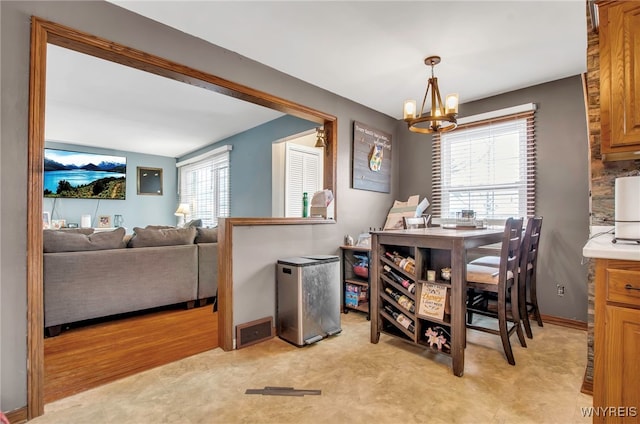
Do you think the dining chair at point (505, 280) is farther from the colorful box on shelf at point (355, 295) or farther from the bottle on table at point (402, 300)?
the colorful box on shelf at point (355, 295)

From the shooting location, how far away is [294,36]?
2352 mm

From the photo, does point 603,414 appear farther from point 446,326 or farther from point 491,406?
point 446,326

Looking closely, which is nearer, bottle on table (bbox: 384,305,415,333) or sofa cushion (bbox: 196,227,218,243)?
bottle on table (bbox: 384,305,415,333)

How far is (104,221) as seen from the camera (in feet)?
21.7

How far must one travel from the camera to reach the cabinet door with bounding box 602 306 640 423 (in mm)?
1224

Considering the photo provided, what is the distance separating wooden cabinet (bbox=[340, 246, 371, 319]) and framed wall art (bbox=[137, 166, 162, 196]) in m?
5.72

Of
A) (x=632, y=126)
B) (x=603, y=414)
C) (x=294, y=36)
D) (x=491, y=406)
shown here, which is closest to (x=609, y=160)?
(x=632, y=126)

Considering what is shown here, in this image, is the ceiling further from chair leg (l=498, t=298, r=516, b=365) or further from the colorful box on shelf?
the colorful box on shelf

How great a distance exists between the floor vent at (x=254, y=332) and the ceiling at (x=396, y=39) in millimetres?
2274

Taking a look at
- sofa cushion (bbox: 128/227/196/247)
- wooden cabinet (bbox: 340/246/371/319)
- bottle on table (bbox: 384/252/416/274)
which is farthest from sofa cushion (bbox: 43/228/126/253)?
bottle on table (bbox: 384/252/416/274)

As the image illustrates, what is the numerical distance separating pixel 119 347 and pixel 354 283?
7.29 ft

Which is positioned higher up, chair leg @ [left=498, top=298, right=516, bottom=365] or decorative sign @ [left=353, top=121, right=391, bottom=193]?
decorative sign @ [left=353, top=121, right=391, bottom=193]

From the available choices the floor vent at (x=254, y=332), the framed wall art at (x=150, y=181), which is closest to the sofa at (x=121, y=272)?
the floor vent at (x=254, y=332)

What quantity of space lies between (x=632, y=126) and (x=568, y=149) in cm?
169
